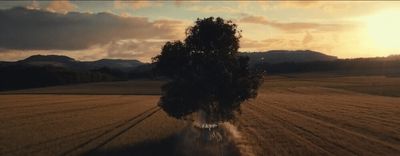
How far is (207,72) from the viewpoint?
116ft

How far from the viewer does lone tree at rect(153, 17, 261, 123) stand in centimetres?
3522

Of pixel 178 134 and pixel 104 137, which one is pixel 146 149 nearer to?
pixel 104 137

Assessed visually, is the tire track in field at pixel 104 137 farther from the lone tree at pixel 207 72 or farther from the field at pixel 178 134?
the lone tree at pixel 207 72

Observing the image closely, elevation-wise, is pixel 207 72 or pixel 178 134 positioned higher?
pixel 207 72

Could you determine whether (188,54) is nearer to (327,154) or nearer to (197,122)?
(197,122)

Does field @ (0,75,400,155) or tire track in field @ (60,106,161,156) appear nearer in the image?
field @ (0,75,400,155)

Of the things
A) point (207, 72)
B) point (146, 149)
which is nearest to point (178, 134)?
point (207, 72)

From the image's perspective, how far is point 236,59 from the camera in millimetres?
36562

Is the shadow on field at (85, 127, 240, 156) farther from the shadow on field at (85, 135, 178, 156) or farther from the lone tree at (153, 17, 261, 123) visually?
the lone tree at (153, 17, 261, 123)

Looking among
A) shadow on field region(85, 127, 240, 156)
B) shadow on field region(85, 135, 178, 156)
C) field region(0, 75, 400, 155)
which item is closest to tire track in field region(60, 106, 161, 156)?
field region(0, 75, 400, 155)

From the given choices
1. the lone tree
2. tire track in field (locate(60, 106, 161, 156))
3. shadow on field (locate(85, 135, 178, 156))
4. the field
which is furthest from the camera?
the lone tree

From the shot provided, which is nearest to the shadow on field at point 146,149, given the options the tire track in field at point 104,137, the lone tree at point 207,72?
the tire track in field at point 104,137

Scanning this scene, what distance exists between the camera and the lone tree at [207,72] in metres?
35.2

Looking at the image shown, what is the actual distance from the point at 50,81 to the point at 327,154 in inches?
6641
